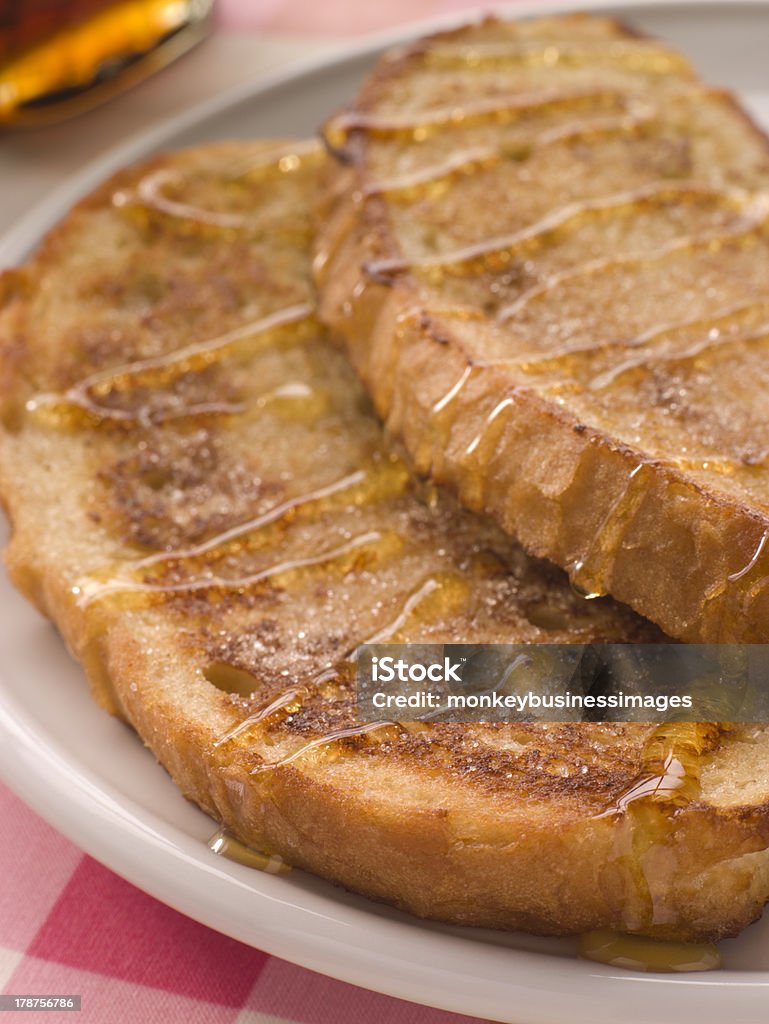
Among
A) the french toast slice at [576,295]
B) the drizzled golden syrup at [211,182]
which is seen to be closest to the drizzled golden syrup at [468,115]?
the french toast slice at [576,295]

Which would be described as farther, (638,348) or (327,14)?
(327,14)

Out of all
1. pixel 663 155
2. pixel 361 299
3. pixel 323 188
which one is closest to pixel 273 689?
pixel 361 299

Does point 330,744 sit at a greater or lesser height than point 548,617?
greater

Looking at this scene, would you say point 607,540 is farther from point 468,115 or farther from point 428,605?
point 468,115

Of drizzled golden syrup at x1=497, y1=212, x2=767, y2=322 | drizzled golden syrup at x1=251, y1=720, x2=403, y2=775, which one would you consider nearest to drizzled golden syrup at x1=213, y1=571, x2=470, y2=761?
drizzled golden syrup at x1=251, y1=720, x2=403, y2=775
